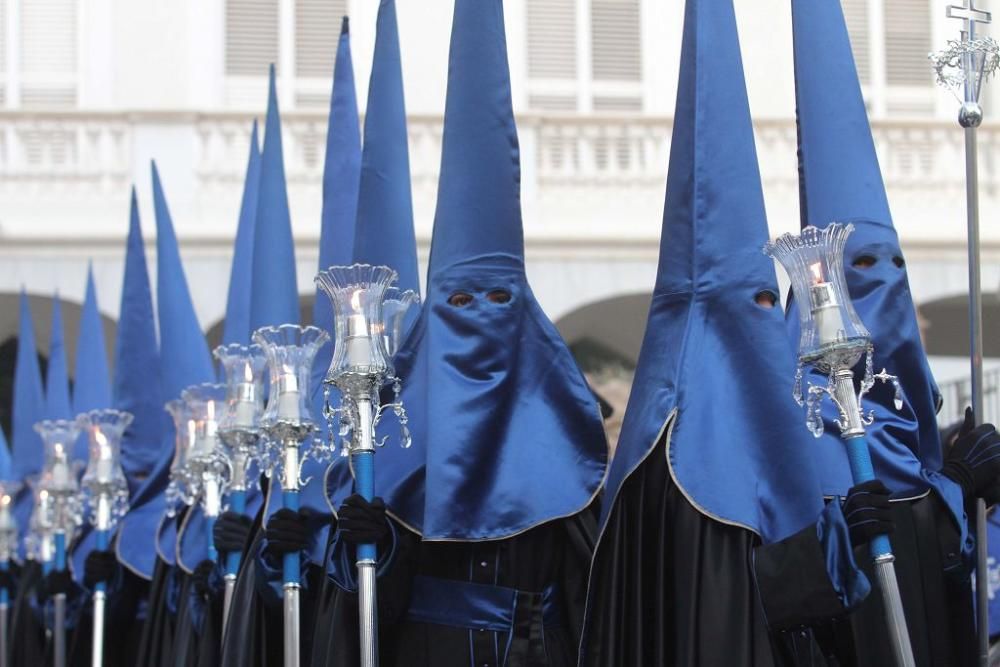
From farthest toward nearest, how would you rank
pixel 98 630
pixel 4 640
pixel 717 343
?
1. pixel 4 640
2. pixel 98 630
3. pixel 717 343

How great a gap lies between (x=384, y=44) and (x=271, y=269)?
1187 millimetres

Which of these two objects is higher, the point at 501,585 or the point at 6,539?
the point at 501,585

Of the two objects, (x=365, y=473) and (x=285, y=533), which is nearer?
(x=365, y=473)

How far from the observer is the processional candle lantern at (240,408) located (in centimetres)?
639

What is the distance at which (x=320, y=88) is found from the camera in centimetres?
1420

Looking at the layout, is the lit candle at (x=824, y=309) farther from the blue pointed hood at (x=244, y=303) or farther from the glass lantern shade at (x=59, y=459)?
the glass lantern shade at (x=59, y=459)

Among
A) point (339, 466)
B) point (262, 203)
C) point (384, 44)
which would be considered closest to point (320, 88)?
point (262, 203)

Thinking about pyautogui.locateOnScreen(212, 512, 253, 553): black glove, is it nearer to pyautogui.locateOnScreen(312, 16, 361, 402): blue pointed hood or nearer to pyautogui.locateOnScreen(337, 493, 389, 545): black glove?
pyautogui.locateOnScreen(312, 16, 361, 402): blue pointed hood

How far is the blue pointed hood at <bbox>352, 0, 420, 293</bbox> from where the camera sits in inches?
248

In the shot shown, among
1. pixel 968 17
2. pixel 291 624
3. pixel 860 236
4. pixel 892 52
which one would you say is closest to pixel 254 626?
pixel 291 624

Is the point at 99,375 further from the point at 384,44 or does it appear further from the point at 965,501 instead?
the point at 965,501

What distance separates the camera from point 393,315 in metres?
5.44

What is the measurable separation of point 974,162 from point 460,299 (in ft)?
5.20

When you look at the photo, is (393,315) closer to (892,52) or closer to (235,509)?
(235,509)
